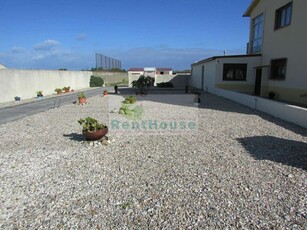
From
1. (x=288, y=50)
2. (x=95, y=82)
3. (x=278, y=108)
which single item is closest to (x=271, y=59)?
(x=288, y=50)

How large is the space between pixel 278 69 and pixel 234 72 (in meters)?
3.75

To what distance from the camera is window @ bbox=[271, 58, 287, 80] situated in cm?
1349

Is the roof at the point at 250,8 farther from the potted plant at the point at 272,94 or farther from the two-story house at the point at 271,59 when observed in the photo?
the potted plant at the point at 272,94

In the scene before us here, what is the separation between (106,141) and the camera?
6.18m

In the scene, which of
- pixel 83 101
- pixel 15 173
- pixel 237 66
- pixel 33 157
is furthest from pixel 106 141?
pixel 237 66

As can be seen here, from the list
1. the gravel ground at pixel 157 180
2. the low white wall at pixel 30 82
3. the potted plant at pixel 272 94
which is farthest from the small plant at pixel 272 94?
the low white wall at pixel 30 82

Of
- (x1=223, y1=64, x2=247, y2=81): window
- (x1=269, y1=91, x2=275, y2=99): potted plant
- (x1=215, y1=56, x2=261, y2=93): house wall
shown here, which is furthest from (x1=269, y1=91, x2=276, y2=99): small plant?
(x1=223, y1=64, x2=247, y2=81): window

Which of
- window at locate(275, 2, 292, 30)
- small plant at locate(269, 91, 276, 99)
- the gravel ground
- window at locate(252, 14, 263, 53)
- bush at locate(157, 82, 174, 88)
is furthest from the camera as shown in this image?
bush at locate(157, 82, 174, 88)

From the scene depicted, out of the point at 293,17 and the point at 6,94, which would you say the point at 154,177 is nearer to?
the point at 293,17

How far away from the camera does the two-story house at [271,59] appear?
463 inches

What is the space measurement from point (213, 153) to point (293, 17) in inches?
437

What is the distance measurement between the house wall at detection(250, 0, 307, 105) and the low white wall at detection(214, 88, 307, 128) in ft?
7.63

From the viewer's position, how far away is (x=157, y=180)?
4055 millimetres

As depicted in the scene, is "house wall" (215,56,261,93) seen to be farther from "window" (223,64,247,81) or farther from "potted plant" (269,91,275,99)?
"potted plant" (269,91,275,99)
